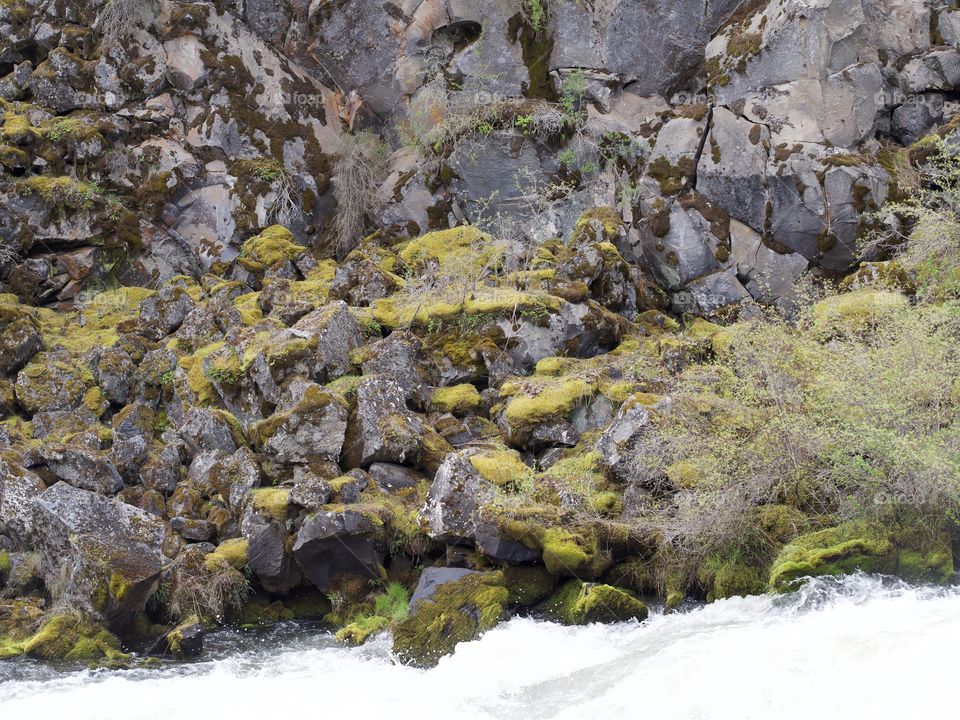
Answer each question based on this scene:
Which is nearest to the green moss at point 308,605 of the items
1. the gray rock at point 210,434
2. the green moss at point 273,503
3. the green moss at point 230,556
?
the green moss at point 230,556

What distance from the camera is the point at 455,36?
22.3 metres

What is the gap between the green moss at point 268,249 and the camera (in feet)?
63.4

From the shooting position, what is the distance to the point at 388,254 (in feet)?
61.6

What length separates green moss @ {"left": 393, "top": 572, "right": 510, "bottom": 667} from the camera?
29.9 feet

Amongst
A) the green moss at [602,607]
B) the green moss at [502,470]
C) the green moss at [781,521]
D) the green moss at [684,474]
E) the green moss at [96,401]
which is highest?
the green moss at [96,401]

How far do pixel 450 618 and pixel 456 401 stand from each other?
5.32 meters

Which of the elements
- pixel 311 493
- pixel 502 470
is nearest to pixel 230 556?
pixel 311 493

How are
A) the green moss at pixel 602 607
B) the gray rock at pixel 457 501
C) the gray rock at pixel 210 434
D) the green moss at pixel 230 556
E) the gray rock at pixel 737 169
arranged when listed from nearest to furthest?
1. the green moss at pixel 602 607
2. the gray rock at pixel 457 501
3. the green moss at pixel 230 556
4. the gray rock at pixel 210 434
5. the gray rock at pixel 737 169

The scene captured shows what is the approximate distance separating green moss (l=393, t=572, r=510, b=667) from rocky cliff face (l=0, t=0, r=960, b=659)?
0.23 ft

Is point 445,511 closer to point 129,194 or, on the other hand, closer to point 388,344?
point 388,344

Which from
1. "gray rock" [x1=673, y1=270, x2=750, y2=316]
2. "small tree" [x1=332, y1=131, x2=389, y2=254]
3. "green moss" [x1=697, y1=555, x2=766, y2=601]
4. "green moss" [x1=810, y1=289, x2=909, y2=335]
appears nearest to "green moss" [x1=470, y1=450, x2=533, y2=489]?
"green moss" [x1=697, y1=555, x2=766, y2=601]

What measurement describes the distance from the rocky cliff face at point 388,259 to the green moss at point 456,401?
0.21 ft

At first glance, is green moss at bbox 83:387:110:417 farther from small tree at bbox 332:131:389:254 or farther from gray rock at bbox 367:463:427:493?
small tree at bbox 332:131:389:254

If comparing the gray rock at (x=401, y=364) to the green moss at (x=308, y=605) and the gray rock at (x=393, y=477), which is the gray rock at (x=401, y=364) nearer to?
the gray rock at (x=393, y=477)
